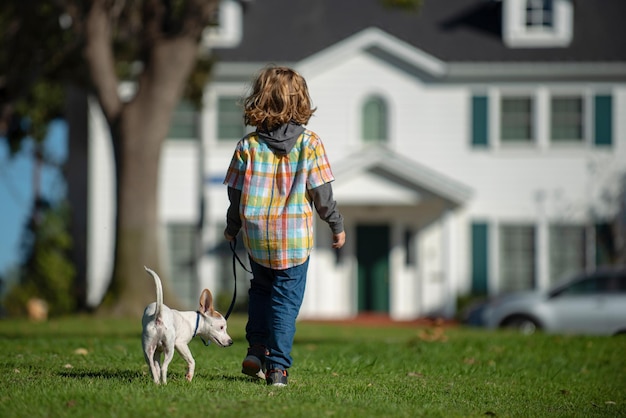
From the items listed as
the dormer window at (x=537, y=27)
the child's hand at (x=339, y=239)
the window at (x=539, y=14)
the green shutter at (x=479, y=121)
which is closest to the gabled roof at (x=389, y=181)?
the green shutter at (x=479, y=121)

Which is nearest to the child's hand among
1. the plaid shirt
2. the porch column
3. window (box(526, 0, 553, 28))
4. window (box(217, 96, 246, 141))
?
the plaid shirt

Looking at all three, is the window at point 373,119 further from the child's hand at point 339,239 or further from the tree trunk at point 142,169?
the child's hand at point 339,239

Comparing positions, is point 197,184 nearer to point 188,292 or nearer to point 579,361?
point 188,292

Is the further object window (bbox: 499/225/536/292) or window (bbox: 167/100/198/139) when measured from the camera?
window (bbox: 167/100/198/139)

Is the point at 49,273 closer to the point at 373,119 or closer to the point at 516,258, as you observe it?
the point at 373,119

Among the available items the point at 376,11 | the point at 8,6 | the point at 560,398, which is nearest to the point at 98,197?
the point at 8,6

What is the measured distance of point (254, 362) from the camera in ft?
24.3

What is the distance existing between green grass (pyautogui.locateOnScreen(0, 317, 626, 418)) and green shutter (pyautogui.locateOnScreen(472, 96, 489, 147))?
16.1 meters

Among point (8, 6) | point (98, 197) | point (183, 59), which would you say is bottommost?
point (98, 197)

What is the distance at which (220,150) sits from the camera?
2897 centimetres

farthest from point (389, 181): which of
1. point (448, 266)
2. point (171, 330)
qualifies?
point (171, 330)

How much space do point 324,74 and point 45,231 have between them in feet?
24.9

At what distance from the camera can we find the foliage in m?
25.7

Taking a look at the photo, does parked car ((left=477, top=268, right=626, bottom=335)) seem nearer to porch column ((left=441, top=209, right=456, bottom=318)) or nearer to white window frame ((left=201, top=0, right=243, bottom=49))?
porch column ((left=441, top=209, right=456, bottom=318))
